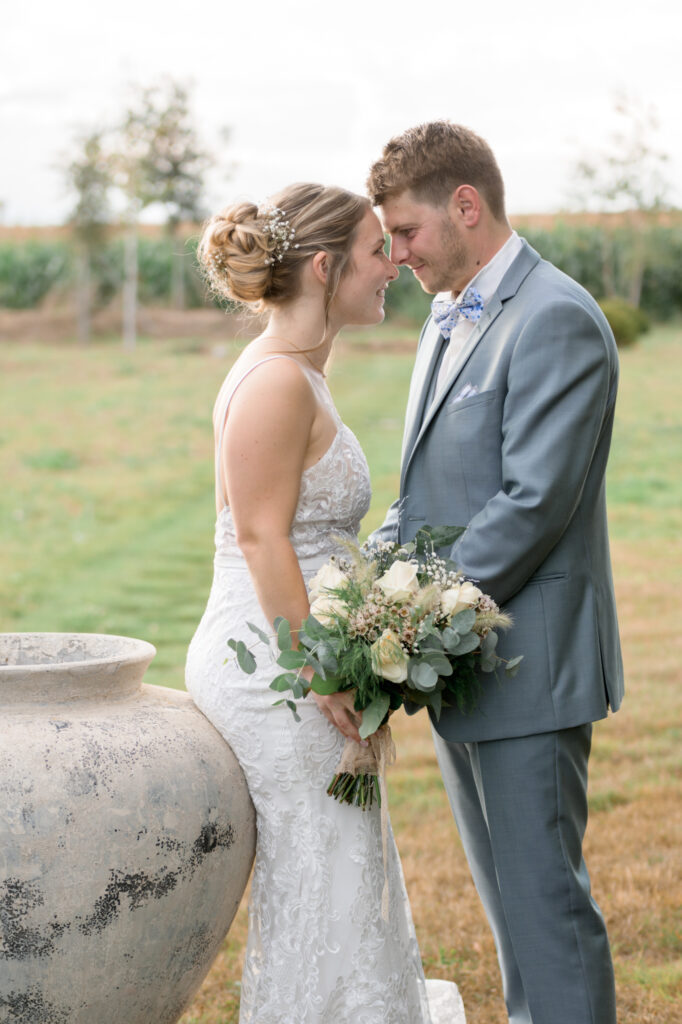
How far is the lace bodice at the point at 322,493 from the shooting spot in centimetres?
304

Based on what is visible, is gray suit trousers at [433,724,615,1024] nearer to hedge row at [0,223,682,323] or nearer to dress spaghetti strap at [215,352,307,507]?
dress spaghetti strap at [215,352,307,507]

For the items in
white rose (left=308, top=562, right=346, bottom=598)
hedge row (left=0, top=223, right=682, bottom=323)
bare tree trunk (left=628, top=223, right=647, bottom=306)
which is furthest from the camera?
hedge row (left=0, top=223, right=682, bottom=323)

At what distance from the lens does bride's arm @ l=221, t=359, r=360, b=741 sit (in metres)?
2.90

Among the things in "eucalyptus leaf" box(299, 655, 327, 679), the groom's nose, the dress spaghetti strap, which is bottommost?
"eucalyptus leaf" box(299, 655, 327, 679)

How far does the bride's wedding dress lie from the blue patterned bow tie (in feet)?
1.65

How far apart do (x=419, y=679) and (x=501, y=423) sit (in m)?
0.76

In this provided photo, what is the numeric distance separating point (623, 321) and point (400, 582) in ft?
82.1

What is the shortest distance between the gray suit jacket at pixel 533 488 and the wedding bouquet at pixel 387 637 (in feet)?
0.42

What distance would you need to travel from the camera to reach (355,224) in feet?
10.3

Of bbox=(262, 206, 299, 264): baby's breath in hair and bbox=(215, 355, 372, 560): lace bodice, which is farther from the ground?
bbox=(262, 206, 299, 264): baby's breath in hair

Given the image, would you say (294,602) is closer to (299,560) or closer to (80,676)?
(299,560)

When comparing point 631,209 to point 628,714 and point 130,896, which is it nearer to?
point 628,714

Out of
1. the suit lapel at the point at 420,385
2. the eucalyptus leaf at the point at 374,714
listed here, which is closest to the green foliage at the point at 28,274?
the suit lapel at the point at 420,385

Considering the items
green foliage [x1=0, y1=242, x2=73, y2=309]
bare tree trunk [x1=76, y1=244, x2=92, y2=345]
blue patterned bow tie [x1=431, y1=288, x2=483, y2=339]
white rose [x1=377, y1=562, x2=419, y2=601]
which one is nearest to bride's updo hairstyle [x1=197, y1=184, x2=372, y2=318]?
blue patterned bow tie [x1=431, y1=288, x2=483, y2=339]
